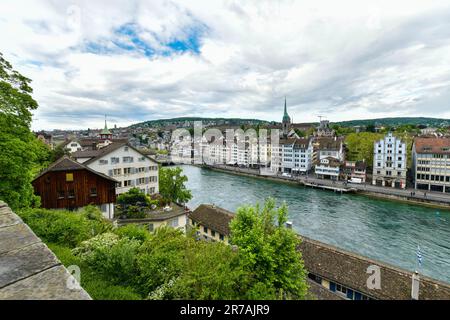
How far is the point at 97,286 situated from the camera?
5.67m

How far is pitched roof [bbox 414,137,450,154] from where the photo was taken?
4550 centimetres

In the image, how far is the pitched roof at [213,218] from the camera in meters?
21.5

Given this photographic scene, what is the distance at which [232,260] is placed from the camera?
8094 mm

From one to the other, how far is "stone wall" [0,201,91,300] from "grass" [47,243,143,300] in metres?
3.60

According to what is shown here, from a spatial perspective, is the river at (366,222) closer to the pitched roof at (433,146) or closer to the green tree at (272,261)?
the pitched roof at (433,146)

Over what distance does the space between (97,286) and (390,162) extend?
188 feet

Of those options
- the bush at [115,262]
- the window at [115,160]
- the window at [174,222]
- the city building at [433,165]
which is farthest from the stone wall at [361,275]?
the city building at [433,165]

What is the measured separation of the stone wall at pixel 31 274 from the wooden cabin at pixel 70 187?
1717 centimetres

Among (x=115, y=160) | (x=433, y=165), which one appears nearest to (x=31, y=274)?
(x=115, y=160)

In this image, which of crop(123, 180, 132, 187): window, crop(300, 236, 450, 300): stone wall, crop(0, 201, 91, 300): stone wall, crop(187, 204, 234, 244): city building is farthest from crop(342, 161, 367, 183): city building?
crop(0, 201, 91, 300): stone wall

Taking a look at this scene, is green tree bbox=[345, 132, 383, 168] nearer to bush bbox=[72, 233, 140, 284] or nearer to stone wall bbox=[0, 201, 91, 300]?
bush bbox=[72, 233, 140, 284]
